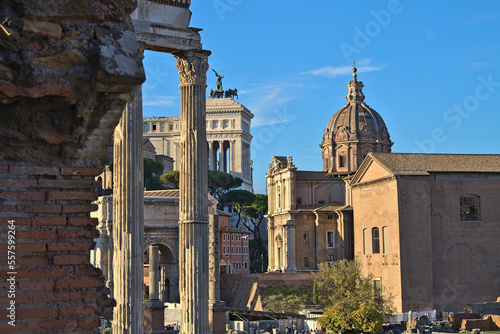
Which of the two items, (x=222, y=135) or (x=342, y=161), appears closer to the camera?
(x=342, y=161)

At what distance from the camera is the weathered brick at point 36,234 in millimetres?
4969

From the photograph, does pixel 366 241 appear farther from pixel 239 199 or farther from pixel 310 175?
pixel 239 199

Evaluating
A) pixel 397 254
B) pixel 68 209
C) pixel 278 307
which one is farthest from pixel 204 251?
pixel 278 307

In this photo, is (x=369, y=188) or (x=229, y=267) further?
(x=229, y=267)

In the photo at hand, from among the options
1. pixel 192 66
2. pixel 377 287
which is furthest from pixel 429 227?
pixel 192 66

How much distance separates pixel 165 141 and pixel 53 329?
344 feet

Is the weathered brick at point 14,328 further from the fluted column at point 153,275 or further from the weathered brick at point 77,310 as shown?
the fluted column at point 153,275

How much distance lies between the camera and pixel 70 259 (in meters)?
5.13

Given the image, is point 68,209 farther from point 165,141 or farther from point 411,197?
point 165,141

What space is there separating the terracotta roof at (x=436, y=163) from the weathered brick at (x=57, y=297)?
37447mm

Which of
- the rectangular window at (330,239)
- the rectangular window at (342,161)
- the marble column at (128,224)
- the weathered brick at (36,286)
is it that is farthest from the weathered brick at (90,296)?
the rectangular window at (342,161)

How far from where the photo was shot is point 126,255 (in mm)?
14164

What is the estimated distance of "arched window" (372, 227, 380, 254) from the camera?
4433 cm

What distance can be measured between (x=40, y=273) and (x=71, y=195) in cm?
56
